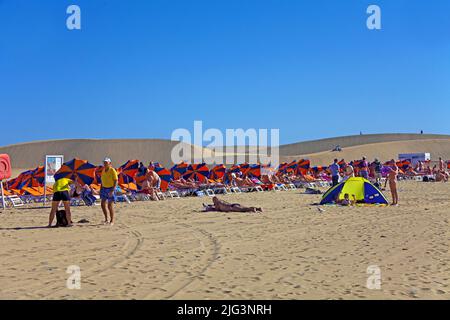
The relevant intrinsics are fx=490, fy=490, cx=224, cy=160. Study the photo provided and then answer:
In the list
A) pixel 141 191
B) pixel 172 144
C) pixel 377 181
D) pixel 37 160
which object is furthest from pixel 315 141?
pixel 141 191

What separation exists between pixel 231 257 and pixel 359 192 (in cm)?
770

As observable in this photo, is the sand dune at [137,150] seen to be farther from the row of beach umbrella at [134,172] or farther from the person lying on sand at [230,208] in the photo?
the person lying on sand at [230,208]

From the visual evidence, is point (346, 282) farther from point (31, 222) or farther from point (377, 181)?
point (377, 181)

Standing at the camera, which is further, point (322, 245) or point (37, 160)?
point (37, 160)

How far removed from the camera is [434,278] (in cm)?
486

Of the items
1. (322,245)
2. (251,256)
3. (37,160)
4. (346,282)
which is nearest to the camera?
(346,282)

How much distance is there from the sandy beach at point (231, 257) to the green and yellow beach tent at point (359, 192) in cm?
244

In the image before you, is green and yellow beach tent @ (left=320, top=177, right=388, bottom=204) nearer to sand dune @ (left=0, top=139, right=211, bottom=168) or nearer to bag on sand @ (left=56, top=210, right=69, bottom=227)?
bag on sand @ (left=56, top=210, right=69, bottom=227)

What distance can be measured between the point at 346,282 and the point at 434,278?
897 mm

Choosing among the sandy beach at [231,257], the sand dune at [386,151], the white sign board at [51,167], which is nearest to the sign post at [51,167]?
the white sign board at [51,167]

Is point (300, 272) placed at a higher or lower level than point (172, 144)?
lower

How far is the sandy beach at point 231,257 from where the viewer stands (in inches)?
177
